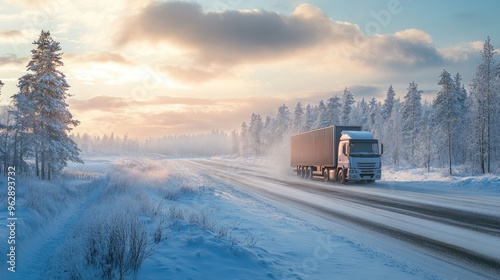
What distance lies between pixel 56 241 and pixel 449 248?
420 inches

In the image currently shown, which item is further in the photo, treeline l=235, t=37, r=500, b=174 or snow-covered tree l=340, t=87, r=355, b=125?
snow-covered tree l=340, t=87, r=355, b=125

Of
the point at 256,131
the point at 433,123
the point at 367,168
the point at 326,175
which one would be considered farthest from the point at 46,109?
the point at 256,131

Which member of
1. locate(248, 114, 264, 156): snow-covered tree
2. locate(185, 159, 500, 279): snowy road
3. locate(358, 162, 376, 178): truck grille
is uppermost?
locate(248, 114, 264, 156): snow-covered tree

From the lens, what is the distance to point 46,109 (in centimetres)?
2345

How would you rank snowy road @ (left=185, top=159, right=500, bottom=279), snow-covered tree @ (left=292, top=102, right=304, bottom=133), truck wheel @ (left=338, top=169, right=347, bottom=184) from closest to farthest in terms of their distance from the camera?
snowy road @ (left=185, top=159, right=500, bottom=279) → truck wheel @ (left=338, top=169, right=347, bottom=184) → snow-covered tree @ (left=292, top=102, right=304, bottom=133)

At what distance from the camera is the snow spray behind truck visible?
22.1 meters

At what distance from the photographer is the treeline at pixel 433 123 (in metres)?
36.6

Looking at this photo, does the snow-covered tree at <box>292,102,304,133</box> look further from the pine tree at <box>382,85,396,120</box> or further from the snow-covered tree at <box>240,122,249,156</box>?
the snow-covered tree at <box>240,122,249,156</box>

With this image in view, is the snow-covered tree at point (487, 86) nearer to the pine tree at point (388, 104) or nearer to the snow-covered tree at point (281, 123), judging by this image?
the pine tree at point (388, 104)

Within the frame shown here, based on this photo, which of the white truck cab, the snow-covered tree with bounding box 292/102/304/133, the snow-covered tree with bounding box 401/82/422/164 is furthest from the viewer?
the snow-covered tree with bounding box 292/102/304/133

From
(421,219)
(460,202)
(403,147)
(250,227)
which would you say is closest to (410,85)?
(403,147)

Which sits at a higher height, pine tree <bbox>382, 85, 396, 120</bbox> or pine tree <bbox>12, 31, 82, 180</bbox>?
pine tree <bbox>382, 85, 396, 120</bbox>

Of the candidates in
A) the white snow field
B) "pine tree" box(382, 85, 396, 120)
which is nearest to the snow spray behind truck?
the white snow field

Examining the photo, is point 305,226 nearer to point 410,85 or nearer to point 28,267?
point 28,267
